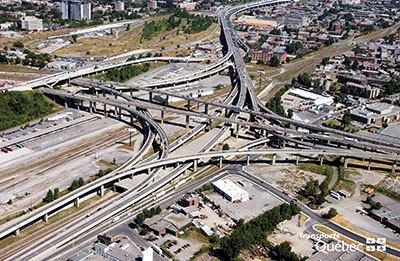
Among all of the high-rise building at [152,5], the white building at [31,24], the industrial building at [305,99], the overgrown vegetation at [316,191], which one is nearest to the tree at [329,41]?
the industrial building at [305,99]

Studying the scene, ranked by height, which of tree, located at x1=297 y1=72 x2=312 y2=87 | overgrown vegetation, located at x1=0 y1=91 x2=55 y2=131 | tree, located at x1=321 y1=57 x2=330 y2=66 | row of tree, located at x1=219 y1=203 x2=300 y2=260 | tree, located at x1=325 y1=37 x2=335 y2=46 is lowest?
overgrown vegetation, located at x1=0 y1=91 x2=55 y2=131

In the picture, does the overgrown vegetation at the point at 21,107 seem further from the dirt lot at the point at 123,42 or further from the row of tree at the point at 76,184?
the dirt lot at the point at 123,42

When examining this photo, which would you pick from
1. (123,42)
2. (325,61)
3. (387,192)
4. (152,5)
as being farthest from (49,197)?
(152,5)

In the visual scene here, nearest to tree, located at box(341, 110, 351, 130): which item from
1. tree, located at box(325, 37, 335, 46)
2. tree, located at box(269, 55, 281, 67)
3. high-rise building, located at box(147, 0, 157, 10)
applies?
tree, located at box(269, 55, 281, 67)

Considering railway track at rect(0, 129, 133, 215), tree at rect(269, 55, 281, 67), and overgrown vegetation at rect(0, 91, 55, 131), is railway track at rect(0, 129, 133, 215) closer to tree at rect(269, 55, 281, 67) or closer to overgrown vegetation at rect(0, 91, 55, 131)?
overgrown vegetation at rect(0, 91, 55, 131)

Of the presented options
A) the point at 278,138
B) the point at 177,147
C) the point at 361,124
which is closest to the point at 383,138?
the point at 361,124
